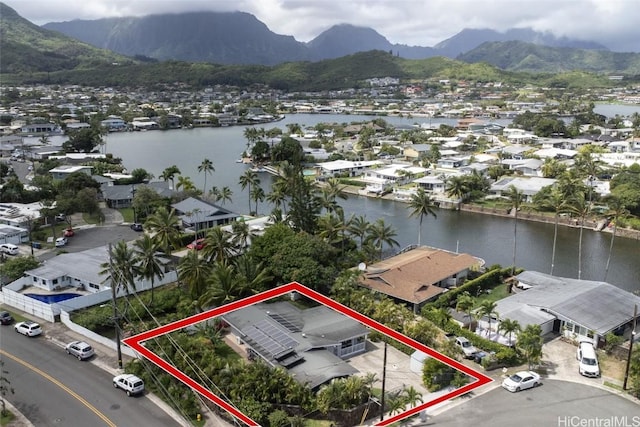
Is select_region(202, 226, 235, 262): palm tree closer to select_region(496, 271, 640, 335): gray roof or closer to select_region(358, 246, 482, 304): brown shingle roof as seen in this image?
select_region(358, 246, 482, 304): brown shingle roof

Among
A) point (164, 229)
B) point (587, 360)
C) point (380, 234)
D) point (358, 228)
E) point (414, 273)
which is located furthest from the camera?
point (358, 228)

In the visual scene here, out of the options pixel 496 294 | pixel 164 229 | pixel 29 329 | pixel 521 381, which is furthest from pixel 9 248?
pixel 521 381

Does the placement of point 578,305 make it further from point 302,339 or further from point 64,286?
point 64,286

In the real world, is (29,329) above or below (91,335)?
above

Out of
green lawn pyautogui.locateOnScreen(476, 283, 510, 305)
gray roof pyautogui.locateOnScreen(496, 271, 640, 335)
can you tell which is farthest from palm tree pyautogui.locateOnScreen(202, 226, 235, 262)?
gray roof pyautogui.locateOnScreen(496, 271, 640, 335)

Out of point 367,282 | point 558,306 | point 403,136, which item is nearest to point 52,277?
point 367,282

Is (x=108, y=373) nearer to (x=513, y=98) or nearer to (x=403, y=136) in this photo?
(x=403, y=136)
